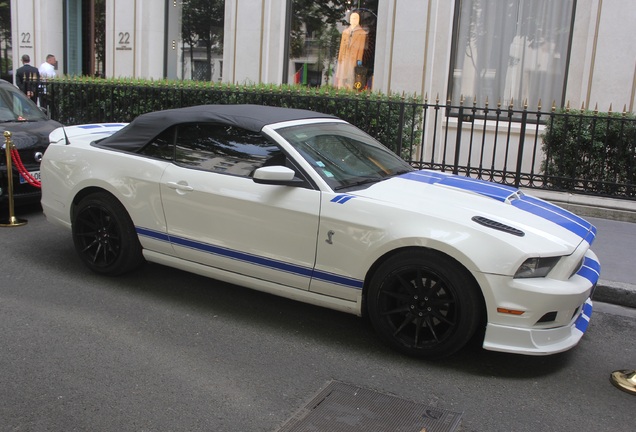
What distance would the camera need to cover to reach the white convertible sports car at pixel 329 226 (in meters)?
3.98

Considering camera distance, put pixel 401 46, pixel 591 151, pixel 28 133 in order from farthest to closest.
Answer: pixel 401 46 → pixel 591 151 → pixel 28 133

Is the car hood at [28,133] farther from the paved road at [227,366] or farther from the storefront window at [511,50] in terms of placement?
the storefront window at [511,50]

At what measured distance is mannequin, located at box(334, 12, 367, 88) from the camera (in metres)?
13.2

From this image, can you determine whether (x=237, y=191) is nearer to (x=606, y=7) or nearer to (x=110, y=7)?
(x=606, y=7)

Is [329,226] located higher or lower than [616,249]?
higher

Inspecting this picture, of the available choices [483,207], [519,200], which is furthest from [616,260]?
[483,207]

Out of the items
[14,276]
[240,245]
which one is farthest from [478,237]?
[14,276]

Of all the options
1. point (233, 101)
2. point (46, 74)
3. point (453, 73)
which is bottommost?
point (233, 101)

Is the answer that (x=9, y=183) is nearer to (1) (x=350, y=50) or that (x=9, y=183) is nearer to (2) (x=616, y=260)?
(2) (x=616, y=260)

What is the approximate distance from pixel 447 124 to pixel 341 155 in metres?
4.39

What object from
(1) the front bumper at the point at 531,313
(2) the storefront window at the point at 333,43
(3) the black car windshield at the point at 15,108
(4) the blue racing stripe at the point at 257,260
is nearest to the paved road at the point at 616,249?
(1) the front bumper at the point at 531,313

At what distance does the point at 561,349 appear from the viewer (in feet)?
13.2

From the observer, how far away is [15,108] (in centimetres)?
869

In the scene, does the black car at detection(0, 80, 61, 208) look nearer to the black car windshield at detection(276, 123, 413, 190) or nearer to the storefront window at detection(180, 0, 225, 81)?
the black car windshield at detection(276, 123, 413, 190)
